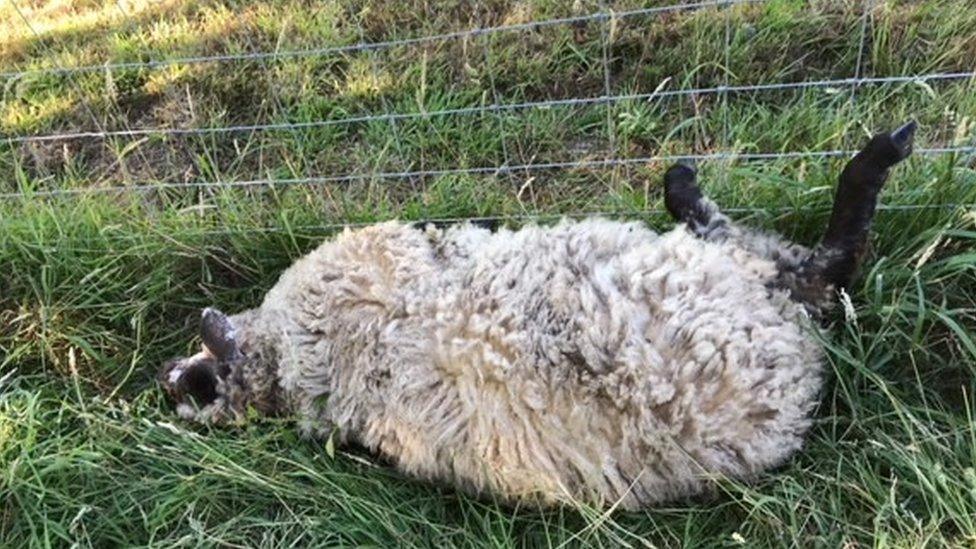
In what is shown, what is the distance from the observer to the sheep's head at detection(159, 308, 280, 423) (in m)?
2.80

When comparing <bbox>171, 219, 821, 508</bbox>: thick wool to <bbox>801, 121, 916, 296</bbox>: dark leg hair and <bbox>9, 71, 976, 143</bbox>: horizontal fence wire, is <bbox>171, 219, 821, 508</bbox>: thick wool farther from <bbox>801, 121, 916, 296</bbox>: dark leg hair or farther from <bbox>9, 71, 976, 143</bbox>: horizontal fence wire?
<bbox>9, 71, 976, 143</bbox>: horizontal fence wire

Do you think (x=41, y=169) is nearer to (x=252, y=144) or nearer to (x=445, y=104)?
(x=252, y=144)

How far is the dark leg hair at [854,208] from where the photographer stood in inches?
95.0

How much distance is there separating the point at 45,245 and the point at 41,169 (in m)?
0.83

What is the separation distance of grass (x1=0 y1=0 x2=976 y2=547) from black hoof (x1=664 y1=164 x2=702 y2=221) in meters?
0.15

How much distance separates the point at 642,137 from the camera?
3.48m

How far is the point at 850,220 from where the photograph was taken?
2484mm

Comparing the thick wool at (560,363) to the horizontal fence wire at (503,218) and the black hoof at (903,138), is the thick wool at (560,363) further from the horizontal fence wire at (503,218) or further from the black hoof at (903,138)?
the black hoof at (903,138)

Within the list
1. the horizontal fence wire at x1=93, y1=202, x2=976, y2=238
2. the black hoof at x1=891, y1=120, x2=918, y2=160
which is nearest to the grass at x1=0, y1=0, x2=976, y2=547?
the horizontal fence wire at x1=93, y1=202, x2=976, y2=238

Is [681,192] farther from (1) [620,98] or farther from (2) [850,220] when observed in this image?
(2) [850,220]

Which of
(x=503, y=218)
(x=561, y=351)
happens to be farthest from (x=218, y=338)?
(x=561, y=351)

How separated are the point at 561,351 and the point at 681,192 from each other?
79 cm

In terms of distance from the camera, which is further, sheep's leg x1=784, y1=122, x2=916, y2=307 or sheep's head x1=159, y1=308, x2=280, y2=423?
sheep's head x1=159, y1=308, x2=280, y2=423

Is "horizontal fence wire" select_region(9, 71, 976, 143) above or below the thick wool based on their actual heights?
above
